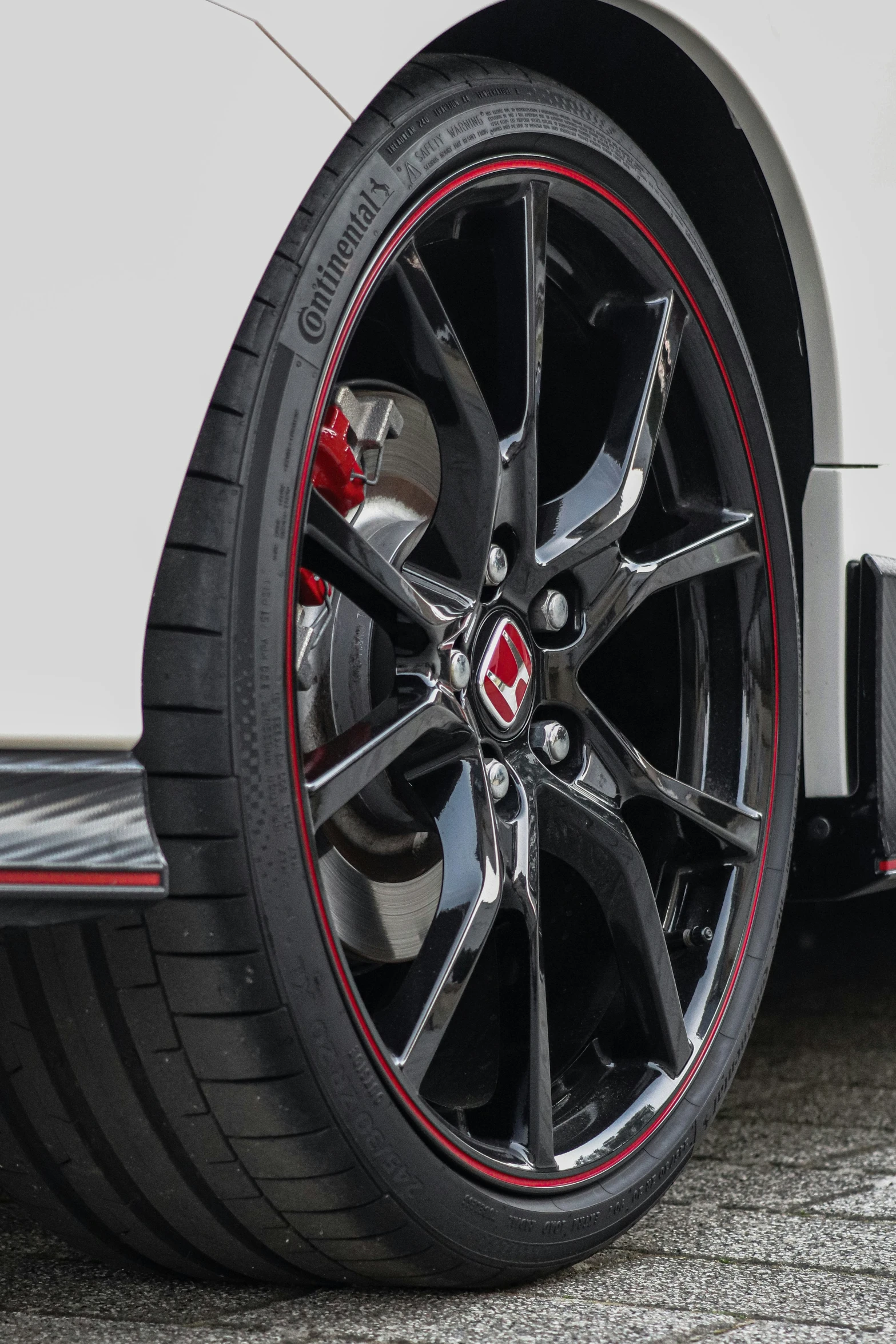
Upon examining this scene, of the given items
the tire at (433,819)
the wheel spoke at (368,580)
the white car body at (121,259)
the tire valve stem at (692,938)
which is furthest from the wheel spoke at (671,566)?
the white car body at (121,259)

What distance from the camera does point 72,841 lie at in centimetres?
109

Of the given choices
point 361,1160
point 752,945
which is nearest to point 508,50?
point 752,945

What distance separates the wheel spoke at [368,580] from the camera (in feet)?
4.43

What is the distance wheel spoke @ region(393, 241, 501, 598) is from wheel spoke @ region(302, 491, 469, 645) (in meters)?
0.05

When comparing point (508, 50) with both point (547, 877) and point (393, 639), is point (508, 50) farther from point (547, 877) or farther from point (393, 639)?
point (547, 877)

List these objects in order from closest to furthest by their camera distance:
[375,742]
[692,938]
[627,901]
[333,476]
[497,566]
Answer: [375,742]
[333,476]
[497,566]
[627,901]
[692,938]

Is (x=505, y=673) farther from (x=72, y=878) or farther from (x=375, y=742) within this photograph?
(x=72, y=878)

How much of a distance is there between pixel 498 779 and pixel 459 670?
5.6 inches

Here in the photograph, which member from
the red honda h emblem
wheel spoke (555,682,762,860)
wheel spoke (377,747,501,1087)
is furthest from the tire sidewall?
the red honda h emblem

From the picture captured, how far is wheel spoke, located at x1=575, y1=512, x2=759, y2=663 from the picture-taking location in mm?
1725

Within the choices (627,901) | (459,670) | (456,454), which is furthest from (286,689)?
(627,901)

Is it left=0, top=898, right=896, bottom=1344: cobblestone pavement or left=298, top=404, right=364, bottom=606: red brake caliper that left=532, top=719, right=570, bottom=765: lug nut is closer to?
left=298, top=404, right=364, bottom=606: red brake caliper

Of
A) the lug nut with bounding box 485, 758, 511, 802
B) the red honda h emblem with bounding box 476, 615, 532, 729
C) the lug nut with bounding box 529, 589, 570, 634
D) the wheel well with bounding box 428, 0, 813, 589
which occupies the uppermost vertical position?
the wheel well with bounding box 428, 0, 813, 589

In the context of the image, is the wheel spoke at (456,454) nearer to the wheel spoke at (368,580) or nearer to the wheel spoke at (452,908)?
the wheel spoke at (368,580)
